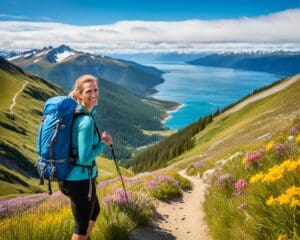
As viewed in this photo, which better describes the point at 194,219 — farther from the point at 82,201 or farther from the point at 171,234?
the point at 82,201

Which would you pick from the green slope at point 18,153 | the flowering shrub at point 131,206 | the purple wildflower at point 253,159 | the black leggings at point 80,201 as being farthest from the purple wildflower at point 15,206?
the green slope at point 18,153

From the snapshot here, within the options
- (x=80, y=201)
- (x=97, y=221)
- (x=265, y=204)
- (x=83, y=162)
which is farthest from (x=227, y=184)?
(x=83, y=162)

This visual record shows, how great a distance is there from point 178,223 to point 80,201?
5.77 meters

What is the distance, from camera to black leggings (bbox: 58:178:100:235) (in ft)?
21.0

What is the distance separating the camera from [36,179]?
10512 centimetres

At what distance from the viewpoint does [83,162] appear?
20.6ft

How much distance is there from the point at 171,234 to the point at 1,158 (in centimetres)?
9914

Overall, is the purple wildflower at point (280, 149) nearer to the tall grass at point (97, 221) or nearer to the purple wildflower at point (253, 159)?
the purple wildflower at point (253, 159)

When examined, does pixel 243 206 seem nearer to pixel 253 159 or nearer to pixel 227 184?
pixel 253 159

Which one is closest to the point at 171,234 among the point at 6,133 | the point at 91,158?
the point at 91,158

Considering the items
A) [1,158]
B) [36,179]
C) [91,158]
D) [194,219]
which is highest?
[91,158]

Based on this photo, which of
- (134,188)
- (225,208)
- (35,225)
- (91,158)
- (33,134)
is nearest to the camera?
(91,158)

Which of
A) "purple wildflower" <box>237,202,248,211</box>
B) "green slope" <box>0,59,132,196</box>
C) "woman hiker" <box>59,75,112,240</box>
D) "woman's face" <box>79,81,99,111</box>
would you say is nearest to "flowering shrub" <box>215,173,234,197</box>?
"purple wildflower" <box>237,202,248,211</box>

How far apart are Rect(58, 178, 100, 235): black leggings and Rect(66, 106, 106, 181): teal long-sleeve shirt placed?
0.12m
